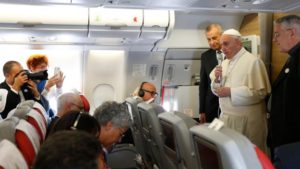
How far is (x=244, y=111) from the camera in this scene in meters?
3.57

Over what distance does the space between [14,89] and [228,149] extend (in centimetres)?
315

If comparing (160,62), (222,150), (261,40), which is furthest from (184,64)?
(222,150)

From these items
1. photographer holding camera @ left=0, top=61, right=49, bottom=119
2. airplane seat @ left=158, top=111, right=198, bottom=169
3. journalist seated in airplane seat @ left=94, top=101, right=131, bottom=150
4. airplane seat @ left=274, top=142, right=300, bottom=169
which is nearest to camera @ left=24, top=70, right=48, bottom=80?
photographer holding camera @ left=0, top=61, right=49, bottom=119

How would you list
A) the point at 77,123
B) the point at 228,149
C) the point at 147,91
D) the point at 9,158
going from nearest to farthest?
the point at 228,149, the point at 9,158, the point at 77,123, the point at 147,91

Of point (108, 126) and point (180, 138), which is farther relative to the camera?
point (108, 126)

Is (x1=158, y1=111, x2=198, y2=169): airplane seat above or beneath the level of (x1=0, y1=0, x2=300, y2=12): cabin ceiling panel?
beneath

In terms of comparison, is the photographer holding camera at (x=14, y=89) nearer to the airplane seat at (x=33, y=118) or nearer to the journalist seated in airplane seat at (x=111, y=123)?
the airplane seat at (x=33, y=118)

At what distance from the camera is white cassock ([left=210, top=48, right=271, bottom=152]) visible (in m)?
3.49

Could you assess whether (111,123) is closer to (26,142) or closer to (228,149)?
(26,142)

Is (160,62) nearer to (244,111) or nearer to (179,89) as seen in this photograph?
(179,89)

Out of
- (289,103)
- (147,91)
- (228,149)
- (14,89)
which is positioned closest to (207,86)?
(147,91)

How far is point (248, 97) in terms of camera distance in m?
3.46

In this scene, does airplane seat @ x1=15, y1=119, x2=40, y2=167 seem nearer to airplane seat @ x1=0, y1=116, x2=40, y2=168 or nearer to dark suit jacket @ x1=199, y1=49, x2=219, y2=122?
airplane seat @ x1=0, y1=116, x2=40, y2=168

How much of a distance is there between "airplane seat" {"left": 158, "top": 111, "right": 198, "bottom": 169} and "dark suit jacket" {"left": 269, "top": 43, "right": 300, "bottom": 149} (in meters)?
1.08
